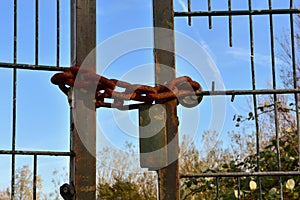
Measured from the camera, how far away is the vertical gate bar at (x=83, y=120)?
114cm

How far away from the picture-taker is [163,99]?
1199 millimetres

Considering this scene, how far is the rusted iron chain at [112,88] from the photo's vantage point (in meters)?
1.16

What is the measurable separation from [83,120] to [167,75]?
23cm

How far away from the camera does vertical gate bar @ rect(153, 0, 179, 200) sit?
46.6 inches

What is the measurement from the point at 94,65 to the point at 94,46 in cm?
5

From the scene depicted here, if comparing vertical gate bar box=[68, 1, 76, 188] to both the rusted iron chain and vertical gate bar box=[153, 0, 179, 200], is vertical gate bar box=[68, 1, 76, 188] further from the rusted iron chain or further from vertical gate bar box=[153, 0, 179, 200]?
vertical gate bar box=[153, 0, 179, 200]

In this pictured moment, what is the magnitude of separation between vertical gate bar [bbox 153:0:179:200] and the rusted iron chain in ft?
0.09

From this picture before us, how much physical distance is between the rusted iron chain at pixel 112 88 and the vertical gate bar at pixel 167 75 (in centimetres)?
3

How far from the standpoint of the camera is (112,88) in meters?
1.16

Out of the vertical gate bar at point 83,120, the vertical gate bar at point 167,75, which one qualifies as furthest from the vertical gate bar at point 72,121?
the vertical gate bar at point 167,75

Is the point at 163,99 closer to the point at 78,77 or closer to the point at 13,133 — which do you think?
the point at 78,77

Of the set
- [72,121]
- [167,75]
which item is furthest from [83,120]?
[167,75]

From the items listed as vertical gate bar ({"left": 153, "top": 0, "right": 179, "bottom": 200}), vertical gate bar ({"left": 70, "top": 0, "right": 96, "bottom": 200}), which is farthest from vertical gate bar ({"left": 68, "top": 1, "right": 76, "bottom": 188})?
vertical gate bar ({"left": 153, "top": 0, "right": 179, "bottom": 200})

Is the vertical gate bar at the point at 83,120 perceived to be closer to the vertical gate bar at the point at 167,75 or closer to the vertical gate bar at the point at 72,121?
the vertical gate bar at the point at 72,121
